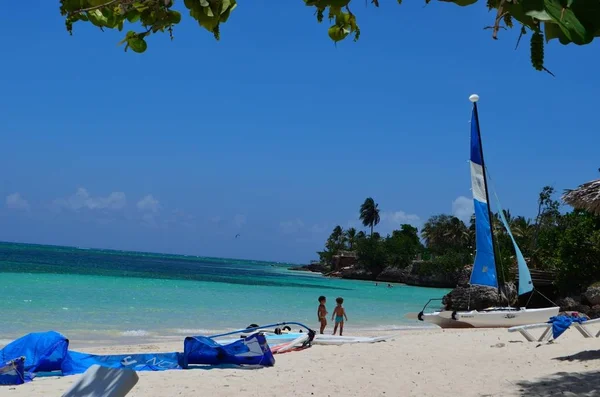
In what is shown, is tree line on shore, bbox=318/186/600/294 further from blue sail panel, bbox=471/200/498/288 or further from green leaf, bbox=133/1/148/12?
green leaf, bbox=133/1/148/12

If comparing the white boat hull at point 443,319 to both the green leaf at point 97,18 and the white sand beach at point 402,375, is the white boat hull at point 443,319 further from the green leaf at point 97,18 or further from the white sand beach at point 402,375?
the green leaf at point 97,18

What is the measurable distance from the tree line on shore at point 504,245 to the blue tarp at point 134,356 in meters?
12.5

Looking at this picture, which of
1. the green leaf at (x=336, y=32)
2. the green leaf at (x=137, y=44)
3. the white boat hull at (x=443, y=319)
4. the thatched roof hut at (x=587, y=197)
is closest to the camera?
the green leaf at (x=137, y=44)

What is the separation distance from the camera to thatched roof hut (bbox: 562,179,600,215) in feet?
44.6

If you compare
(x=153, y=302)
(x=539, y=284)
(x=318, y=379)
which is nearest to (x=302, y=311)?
(x=153, y=302)

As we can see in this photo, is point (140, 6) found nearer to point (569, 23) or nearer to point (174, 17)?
point (174, 17)

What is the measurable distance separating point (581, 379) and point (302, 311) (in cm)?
2111

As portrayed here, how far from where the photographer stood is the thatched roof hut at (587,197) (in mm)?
13594

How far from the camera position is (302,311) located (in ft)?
92.4

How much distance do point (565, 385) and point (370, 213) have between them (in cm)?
9698

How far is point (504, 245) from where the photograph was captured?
146 ft

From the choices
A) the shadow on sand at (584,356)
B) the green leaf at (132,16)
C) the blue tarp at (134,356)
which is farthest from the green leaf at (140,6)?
the shadow on sand at (584,356)

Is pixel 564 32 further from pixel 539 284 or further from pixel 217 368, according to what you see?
pixel 539 284

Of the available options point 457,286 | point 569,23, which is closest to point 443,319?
point 457,286
